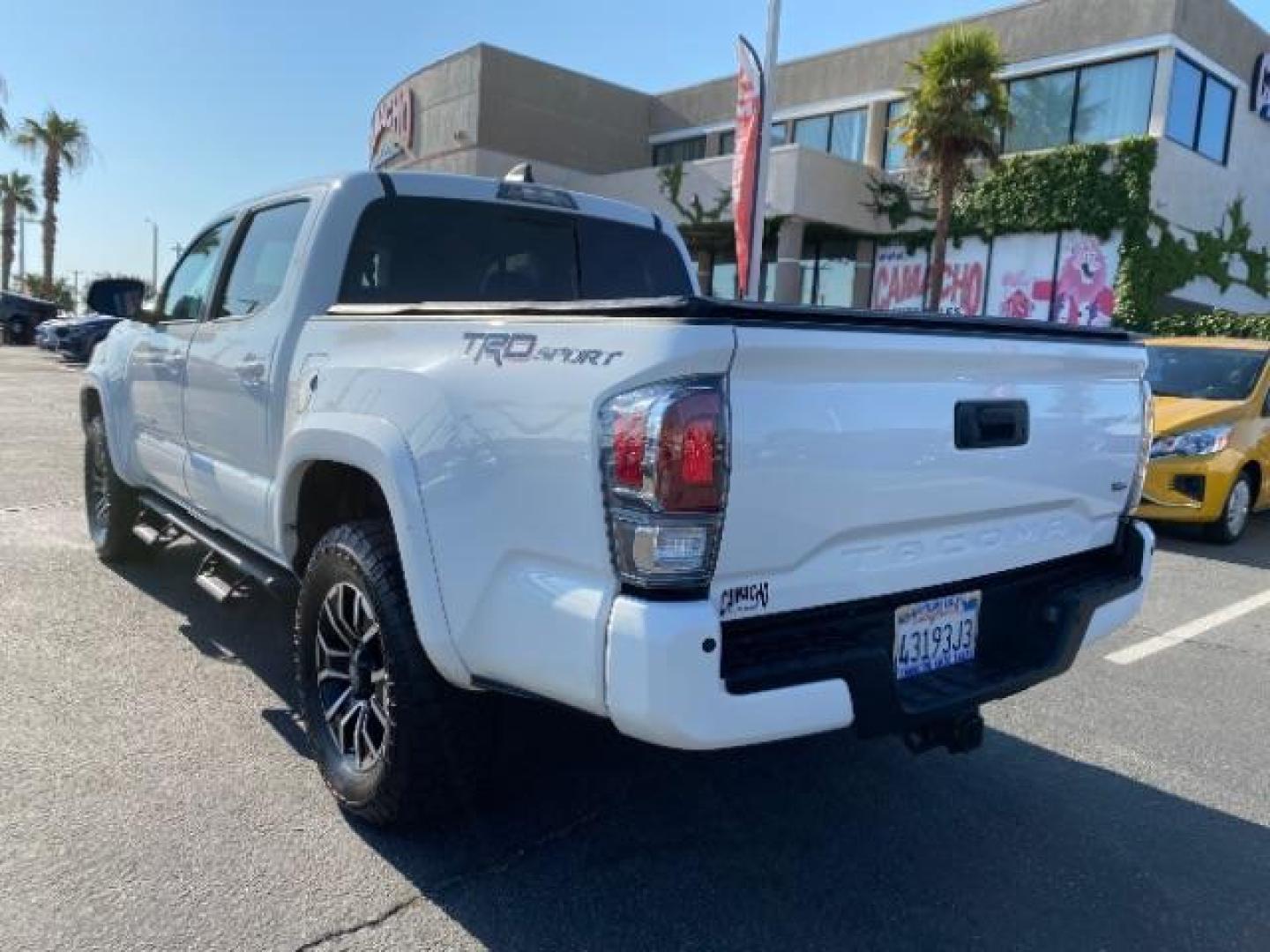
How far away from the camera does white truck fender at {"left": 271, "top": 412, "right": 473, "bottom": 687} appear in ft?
8.54

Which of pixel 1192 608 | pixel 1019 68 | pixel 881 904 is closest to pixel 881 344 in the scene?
pixel 881 904

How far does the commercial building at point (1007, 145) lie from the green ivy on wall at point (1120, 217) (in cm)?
12

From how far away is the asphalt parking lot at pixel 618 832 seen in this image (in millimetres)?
2625

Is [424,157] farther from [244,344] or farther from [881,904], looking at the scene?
[881,904]

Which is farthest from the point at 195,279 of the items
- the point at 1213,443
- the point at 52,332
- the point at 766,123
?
the point at 52,332

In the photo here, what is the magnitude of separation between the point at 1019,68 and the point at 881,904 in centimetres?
2245

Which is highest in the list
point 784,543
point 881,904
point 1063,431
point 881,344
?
point 881,344

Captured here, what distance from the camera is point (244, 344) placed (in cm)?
385

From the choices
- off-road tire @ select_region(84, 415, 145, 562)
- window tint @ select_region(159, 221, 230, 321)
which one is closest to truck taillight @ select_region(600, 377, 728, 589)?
window tint @ select_region(159, 221, 230, 321)

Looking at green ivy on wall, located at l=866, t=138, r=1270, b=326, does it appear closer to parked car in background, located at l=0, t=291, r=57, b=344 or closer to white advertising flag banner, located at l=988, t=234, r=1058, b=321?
white advertising flag banner, located at l=988, t=234, r=1058, b=321

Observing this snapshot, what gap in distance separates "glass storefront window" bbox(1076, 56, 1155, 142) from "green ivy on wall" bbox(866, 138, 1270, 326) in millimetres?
594

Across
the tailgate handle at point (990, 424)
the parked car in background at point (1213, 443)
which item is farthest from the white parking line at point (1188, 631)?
the tailgate handle at point (990, 424)

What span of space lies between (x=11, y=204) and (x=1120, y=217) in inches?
2038

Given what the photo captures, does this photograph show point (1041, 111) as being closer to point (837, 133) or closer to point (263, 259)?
point (837, 133)
